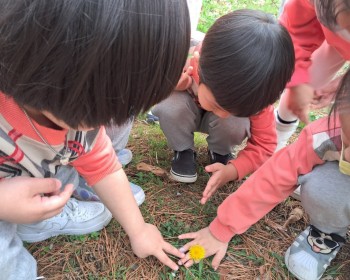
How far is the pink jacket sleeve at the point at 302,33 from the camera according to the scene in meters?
1.50

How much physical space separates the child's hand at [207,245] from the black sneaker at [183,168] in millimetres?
275

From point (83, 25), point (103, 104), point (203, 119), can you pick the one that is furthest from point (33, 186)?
point (203, 119)

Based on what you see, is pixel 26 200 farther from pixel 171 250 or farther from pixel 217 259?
pixel 217 259

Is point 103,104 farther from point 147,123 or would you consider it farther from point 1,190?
point 147,123

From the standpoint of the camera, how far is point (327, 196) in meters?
1.25

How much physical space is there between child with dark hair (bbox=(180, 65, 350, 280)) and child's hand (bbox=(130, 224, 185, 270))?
0.06 metres

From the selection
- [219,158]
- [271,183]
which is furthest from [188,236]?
[219,158]

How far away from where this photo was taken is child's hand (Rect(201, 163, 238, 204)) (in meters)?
1.51

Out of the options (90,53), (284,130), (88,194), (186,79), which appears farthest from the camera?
(284,130)

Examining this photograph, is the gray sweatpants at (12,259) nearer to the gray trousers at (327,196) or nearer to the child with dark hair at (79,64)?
the child with dark hair at (79,64)

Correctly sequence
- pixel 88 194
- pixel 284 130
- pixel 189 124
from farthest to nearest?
pixel 284 130 < pixel 189 124 < pixel 88 194

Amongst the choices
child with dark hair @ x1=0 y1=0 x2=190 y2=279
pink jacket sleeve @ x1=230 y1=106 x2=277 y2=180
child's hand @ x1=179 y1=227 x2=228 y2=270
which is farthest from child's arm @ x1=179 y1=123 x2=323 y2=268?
child with dark hair @ x1=0 y1=0 x2=190 y2=279

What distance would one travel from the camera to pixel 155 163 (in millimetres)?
1747

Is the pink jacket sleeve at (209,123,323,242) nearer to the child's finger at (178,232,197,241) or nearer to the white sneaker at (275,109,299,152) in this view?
the child's finger at (178,232,197,241)
